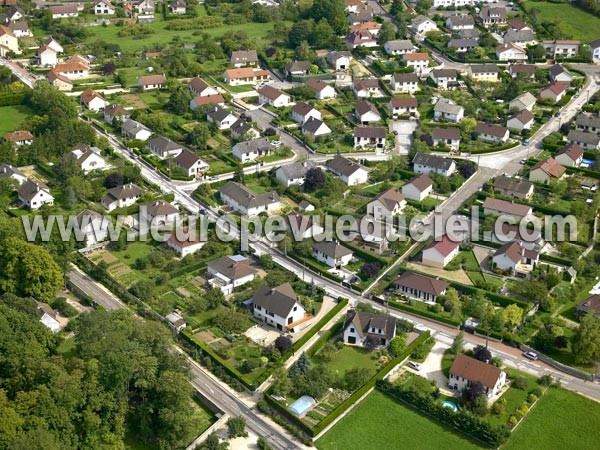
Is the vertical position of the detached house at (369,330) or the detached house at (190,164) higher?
the detached house at (190,164)

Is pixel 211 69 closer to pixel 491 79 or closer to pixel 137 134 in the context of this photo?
pixel 137 134

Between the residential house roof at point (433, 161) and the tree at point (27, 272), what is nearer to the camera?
the tree at point (27, 272)

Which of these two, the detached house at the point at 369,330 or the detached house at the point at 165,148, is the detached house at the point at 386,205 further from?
the detached house at the point at 165,148

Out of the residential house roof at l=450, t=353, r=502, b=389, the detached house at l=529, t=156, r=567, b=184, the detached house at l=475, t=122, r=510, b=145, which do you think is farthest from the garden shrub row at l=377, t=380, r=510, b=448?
the detached house at l=475, t=122, r=510, b=145

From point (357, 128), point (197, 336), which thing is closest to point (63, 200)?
point (197, 336)

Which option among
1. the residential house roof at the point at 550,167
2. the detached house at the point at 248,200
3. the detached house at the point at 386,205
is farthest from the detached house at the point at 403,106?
the detached house at the point at 248,200

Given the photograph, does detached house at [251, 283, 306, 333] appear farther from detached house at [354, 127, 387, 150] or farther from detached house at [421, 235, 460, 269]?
detached house at [354, 127, 387, 150]
